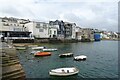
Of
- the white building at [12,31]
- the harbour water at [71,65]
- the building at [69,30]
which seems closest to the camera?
the harbour water at [71,65]

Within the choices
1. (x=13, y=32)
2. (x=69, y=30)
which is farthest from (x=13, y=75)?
(x=69, y=30)

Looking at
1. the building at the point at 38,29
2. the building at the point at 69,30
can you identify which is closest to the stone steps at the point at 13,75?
the building at the point at 38,29

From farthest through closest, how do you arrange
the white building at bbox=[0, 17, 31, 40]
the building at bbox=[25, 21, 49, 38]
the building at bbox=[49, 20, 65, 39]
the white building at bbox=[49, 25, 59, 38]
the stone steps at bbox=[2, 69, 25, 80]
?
the building at bbox=[49, 20, 65, 39] → the white building at bbox=[49, 25, 59, 38] → the building at bbox=[25, 21, 49, 38] → the white building at bbox=[0, 17, 31, 40] → the stone steps at bbox=[2, 69, 25, 80]

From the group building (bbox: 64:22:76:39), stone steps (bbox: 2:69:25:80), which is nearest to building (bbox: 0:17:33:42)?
building (bbox: 64:22:76:39)

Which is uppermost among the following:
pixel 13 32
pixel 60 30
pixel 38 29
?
pixel 60 30

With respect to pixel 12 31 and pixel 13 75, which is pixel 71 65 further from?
pixel 12 31

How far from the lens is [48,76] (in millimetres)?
26719

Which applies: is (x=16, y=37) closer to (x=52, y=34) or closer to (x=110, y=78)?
(x=52, y=34)

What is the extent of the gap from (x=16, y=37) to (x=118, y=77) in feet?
220

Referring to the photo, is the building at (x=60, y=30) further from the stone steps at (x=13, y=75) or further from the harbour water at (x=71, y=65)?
the stone steps at (x=13, y=75)

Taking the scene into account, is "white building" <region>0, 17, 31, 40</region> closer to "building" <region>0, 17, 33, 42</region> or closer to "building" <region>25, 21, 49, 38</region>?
"building" <region>0, 17, 33, 42</region>

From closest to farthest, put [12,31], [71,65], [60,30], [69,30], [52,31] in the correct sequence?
[71,65] → [12,31] → [52,31] → [60,30] → [69,30]

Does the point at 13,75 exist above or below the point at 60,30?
below

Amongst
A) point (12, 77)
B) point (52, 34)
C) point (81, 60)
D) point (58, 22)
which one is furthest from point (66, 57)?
point (58, 22)
